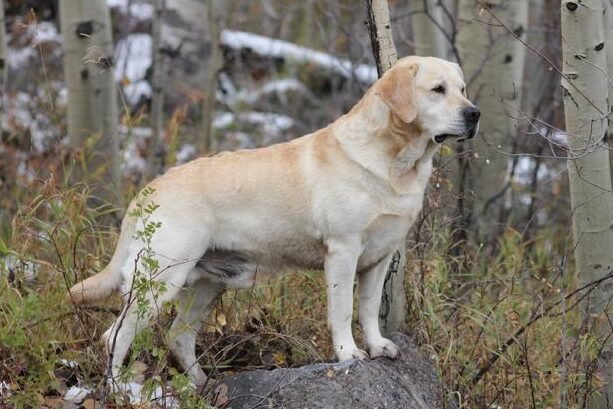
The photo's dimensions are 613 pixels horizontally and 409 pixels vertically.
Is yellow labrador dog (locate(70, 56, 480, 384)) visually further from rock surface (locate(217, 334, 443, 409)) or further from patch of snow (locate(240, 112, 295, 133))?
patch of snow (locate(240, 112, 295, 133))

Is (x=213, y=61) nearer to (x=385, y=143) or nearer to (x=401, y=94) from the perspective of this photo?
(x=385, y=143)

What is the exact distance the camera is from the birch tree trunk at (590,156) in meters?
5.02

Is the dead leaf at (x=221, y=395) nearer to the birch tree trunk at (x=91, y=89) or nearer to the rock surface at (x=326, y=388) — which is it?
the rock surface at (x=326, y=388)

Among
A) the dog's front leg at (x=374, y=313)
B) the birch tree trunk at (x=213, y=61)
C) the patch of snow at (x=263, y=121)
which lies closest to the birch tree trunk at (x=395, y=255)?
the dog's front leg at (x=374, y=313)

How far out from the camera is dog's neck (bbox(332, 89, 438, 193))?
15.8ft

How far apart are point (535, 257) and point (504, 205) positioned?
21.3 inches

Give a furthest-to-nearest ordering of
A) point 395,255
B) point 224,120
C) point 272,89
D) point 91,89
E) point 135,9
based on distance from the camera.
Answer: point 272,89 → point 135,9 → point 224,120 → point 91,89 → point 395,255

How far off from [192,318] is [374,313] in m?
0.91

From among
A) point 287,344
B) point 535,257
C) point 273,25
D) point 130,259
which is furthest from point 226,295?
point 273,25

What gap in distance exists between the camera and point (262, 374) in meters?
4.83

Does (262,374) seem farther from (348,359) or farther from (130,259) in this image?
(130,259)

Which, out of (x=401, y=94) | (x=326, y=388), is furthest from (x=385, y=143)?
(x=326, y=388)

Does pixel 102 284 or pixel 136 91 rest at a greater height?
pixel 102 284

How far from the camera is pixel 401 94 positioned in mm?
4691
